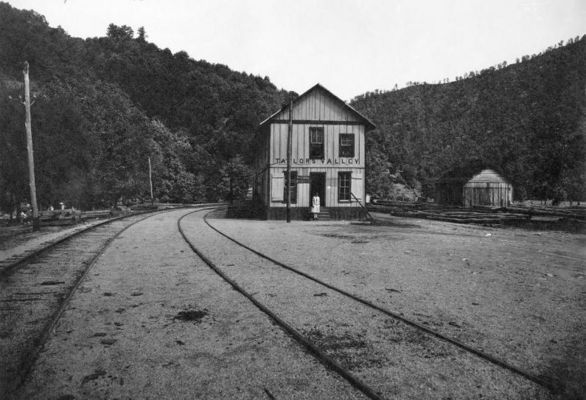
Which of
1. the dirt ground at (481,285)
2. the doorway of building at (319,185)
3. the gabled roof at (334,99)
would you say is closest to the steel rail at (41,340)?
the dirt ground at (481,285)

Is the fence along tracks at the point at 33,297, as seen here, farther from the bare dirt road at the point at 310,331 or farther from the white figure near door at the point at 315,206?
the white figure near door at the point at 315,206

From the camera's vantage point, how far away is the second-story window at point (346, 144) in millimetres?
25203

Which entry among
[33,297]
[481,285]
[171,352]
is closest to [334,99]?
[481,285]

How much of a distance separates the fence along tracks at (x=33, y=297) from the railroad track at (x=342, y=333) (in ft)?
8.62

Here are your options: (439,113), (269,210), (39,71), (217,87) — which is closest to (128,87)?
(217,87)

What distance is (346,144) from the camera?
25.2 meters

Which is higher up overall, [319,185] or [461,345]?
[319,185]

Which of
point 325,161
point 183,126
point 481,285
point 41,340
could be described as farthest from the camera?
point 183,126

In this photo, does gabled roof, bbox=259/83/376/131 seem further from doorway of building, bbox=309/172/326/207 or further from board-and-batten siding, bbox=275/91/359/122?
doorway of building, bbox=309/172/326/207

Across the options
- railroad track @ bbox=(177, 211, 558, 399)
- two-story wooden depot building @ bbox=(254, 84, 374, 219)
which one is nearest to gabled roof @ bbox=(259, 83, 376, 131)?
two-story wooden depot building @ bbox=(254, 84, 374, 219)

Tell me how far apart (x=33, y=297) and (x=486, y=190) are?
146ft

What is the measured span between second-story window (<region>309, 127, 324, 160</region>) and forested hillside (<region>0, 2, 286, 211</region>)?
14575mm

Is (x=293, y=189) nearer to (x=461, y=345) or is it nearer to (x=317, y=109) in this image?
(x=317, y=109)

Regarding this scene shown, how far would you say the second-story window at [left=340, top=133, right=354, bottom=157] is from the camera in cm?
2520
